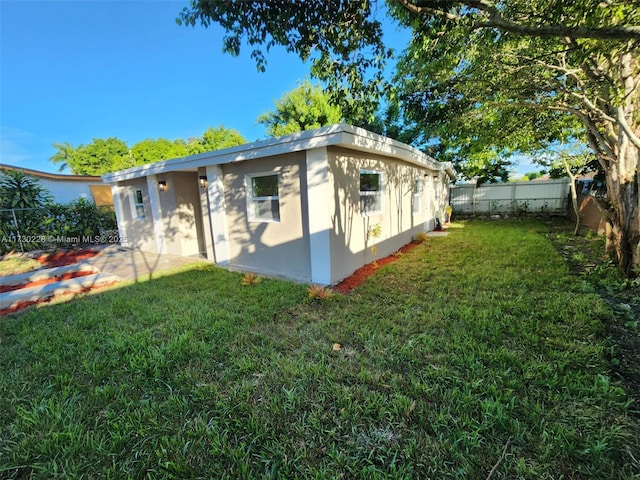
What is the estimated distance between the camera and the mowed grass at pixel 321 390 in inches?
67.1

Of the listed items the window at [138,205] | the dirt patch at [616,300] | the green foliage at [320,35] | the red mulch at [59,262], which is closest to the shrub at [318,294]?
the green foliage at [320,35]

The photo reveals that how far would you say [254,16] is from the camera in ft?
10.9

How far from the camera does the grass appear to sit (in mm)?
6586

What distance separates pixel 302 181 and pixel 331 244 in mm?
1322

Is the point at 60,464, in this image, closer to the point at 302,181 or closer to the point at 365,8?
the point at 302,181

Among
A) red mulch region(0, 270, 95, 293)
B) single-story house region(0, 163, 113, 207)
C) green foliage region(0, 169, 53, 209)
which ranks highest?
single-story house region(0, 163, 113, 207)

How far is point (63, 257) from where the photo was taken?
8297mm

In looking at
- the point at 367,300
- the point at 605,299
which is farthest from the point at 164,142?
the point at 605,299

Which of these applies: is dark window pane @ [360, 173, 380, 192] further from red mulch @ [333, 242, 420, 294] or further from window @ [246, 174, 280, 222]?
window @ [246, 174, 280, 222]

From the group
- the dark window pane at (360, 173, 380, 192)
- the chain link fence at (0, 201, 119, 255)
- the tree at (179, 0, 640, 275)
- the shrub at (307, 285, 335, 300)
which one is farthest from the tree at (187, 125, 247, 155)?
the shrub at (307, 285, 335, 300)

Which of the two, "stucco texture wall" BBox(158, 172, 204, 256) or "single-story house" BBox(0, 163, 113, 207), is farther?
"single-story house" BBox(0, 163, 113, 207)

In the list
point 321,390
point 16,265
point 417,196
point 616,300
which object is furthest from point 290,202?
point 16,265

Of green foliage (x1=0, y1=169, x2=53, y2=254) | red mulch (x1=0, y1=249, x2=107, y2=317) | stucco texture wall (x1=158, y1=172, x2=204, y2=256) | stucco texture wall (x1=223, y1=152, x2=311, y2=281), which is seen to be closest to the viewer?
red mulch (x1=0, y1=249, x2=107, y2=317)

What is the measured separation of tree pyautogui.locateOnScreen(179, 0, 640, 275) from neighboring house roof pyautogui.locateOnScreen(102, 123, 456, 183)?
0.67 m
